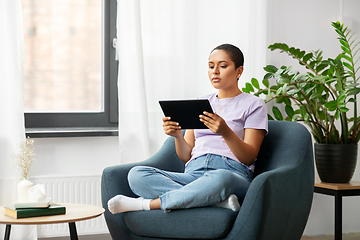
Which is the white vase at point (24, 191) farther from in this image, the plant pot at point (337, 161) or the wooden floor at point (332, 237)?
the wooden floor at point (332, 237)

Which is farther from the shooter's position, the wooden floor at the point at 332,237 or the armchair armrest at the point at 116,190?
the wooden floor at the point at 332,237

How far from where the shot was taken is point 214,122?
1.81 m

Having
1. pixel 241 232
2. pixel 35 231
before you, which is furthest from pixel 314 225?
pixel 35 231

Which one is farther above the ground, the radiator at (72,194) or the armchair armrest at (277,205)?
the armchair armrest at (277,205)

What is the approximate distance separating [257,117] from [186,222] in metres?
0.61

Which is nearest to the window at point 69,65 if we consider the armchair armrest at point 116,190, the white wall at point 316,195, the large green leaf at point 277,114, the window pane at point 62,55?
the window pane at point 62,55

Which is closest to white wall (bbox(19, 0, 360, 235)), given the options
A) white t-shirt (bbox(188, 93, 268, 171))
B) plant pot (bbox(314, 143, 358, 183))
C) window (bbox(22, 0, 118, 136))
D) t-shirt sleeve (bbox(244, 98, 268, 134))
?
window (bbox(22, 0, 118, 136))

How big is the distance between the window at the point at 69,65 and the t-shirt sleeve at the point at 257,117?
1139mm

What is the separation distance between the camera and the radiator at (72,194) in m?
2.53

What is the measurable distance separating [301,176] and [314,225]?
143cm

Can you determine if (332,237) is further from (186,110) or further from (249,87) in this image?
(186,110)

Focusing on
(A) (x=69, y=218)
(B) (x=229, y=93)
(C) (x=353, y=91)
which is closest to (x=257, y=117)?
(B) (x=229, y=93)

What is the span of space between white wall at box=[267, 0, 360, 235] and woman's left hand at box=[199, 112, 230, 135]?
1267 millimetres

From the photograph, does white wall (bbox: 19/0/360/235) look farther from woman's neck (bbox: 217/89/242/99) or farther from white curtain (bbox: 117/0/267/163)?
woman's neck (bbox: 217/89/242/99)
